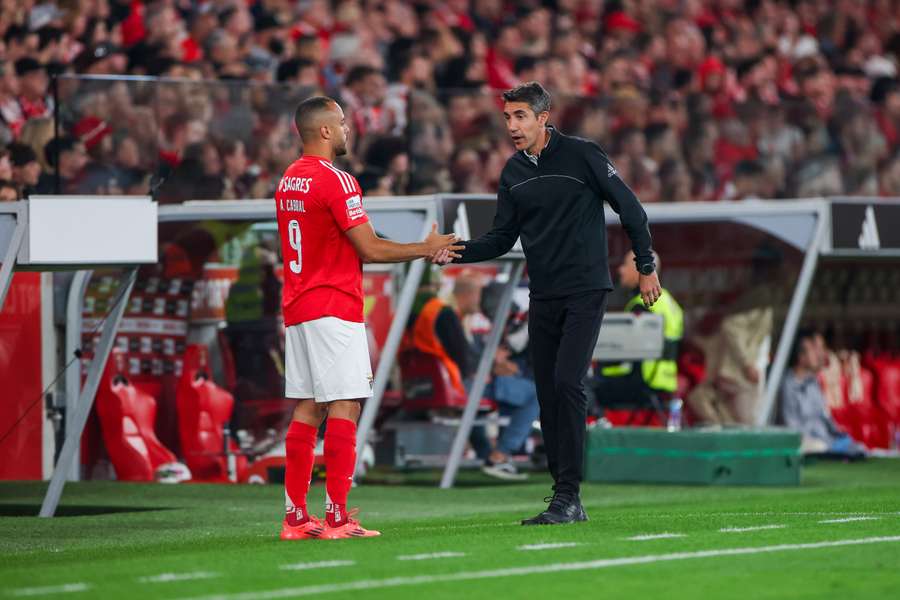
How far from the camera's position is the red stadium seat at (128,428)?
13.6m

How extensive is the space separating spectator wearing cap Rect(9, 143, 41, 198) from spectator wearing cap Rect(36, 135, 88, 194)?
54 millimetres

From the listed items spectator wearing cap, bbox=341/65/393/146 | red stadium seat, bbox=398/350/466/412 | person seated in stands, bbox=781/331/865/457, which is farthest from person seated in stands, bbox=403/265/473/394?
person seated in stands, bbox=781/331/865/457

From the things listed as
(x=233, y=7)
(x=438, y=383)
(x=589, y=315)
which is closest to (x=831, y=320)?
(x=438, y=383)

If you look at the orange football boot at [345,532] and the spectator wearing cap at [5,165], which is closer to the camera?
the orange football boot at [345,532]

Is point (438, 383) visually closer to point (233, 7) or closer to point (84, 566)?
point (233, 7)

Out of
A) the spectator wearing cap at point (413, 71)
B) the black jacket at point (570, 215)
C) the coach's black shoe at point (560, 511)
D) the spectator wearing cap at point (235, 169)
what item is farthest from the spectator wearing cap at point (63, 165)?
the coach's black shoe at point (560, 511)

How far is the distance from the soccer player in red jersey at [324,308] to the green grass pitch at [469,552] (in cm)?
35

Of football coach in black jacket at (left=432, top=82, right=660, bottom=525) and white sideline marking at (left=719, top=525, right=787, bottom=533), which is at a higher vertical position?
football coach in black jacket at (left=432, top=82, right=660, bottom=525)

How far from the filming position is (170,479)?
13.8m

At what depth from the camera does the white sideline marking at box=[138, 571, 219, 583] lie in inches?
266

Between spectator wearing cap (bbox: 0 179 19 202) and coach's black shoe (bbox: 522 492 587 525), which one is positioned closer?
coach's black shoe (bbox: 522 492 587 525)

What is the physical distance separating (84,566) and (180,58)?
9034 mm

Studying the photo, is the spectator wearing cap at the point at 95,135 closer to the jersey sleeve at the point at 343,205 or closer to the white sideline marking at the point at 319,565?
the jersey sleeve at the point at 343,205

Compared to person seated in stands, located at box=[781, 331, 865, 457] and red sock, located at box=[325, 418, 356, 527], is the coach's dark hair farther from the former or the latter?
person seated in stands, located at box=[781, 331, 865, 457]
